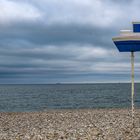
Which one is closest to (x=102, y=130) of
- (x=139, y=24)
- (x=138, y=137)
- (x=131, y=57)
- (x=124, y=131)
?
(x=124, y=131)

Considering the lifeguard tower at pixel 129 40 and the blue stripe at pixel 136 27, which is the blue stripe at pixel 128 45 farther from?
the blue stripe at pixel 136 27

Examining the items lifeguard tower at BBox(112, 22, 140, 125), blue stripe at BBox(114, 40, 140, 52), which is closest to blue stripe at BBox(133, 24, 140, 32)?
lifeguard tower at BBox(112, 22, 140, 125)

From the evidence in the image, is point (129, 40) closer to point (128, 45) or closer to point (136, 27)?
point (128, 45)

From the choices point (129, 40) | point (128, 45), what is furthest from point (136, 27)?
point (128, 45)

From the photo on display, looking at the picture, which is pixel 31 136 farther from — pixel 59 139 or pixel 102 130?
pixel 102 130

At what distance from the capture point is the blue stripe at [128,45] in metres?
20.4

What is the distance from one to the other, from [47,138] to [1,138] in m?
2.65

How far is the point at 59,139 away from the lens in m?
18.9

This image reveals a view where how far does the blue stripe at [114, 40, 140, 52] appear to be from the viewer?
20445 mm

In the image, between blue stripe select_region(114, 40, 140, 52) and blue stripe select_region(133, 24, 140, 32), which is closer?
blue stripe select_region(133, 24, 140, 32)

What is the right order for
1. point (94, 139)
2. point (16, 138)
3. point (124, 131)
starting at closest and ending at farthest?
point (94, 139) → point (16, 138) → point (124, 131)

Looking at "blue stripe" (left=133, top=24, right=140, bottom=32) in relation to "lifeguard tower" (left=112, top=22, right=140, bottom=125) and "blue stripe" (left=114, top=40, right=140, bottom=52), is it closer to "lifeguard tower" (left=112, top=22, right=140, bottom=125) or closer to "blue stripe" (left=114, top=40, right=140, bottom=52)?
"lifeguard tower" (left=112, top=22, right=140, bottom=125)

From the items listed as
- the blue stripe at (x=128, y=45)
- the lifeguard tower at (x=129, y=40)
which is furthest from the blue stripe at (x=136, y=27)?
the blue stripe at (x=128, y=45)

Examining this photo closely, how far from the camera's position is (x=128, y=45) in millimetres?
20562
